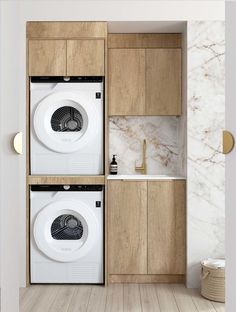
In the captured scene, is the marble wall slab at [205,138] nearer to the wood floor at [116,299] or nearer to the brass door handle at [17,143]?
the wood floor at [116,299]

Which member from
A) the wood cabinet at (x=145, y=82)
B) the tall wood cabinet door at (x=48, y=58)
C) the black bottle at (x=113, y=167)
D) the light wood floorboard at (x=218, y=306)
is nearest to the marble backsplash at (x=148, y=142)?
the black bottle at (x=113, y=167)

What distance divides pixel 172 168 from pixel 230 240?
9.99ft

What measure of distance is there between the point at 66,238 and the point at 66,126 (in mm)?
946

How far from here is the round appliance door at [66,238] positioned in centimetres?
393

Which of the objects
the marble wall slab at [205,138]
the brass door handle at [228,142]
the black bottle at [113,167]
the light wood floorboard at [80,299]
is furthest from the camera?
the black bottle at [113,167]

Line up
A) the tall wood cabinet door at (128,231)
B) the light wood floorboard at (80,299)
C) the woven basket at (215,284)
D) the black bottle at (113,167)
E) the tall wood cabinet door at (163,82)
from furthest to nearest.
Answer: the black bottle at (113,167) → the tall wood cabinet door at (163,82) → the tall wood cabinet door at (128,231) → the woven basket at (215,284) → the light wood floorboard at (80,299)

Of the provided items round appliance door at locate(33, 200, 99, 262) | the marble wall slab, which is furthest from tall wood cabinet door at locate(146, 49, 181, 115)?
round appliance door at locate(33, 200, 99, 262)

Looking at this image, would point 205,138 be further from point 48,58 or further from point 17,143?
point 17,143

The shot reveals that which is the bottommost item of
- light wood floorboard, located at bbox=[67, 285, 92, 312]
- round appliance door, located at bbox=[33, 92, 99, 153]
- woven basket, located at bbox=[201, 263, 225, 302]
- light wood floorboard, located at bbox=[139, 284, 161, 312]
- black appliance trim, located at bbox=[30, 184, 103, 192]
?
light wood floorboard, located at bbox=[139, 284, 161, 312]

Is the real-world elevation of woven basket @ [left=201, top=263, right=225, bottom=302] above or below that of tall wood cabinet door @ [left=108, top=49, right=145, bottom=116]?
below

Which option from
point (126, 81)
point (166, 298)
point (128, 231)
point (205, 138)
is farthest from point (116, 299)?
point (126, 81)

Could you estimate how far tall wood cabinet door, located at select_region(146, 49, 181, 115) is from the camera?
14.1 ft

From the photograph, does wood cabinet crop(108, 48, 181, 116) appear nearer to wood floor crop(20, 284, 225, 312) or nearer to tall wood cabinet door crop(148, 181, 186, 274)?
tall wood cabinet door crop(148, 181, 186, 274)

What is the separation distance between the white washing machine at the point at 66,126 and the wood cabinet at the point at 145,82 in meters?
0.37
